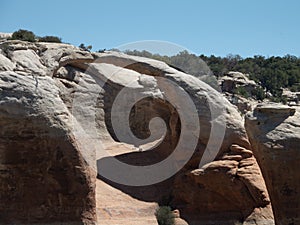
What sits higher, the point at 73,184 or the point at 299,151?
the point at 299,151

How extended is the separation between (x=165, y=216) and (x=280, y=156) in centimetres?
353

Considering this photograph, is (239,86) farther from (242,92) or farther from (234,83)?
(242,92)

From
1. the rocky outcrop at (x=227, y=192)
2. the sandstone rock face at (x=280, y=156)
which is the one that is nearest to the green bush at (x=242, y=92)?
the rocky outcrop at (x=227, y=192)

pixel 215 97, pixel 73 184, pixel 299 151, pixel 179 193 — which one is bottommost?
pixel 179 193

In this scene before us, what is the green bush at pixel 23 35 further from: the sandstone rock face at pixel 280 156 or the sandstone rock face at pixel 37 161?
the sandstone rock face at pixel 280 156

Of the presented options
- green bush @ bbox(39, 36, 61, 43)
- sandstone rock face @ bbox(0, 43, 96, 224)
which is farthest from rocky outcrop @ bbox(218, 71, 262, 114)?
sandstone rock face @ bbox(0, 43, 96, 224)

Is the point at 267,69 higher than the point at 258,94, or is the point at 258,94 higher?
the point at 267,69

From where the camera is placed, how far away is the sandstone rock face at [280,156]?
9.35 m

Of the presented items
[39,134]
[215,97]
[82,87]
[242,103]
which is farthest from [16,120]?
[242,103]

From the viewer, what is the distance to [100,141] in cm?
1798

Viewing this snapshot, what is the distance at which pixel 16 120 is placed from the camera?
28.8ft

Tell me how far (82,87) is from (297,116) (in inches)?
412

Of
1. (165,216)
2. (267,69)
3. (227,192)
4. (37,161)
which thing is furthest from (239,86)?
(37,161)

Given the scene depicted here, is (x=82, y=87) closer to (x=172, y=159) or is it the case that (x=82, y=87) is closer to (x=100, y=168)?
(x=100, y=168)
